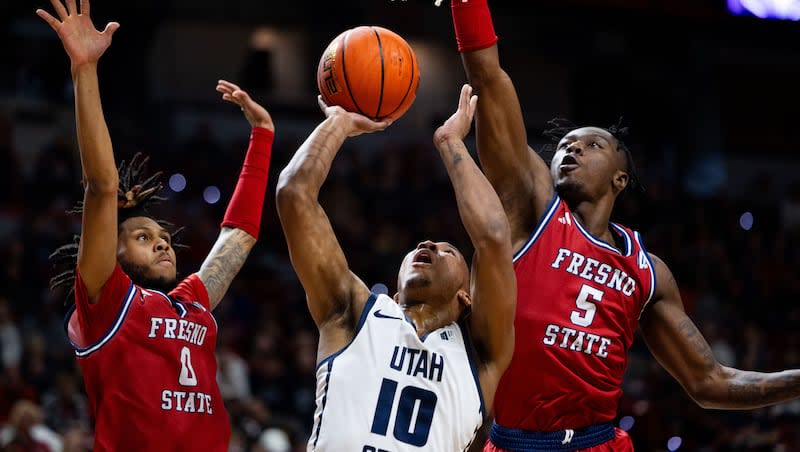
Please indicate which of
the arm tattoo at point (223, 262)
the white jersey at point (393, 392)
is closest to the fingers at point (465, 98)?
the white jersey at point (393, 392)

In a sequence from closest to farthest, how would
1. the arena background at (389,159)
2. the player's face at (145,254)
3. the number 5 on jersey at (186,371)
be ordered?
1. the number 5 on jersey at (186,371)
2. the player's face at (145,254)
3. the arena background at (389,159)

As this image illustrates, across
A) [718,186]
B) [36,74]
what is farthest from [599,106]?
[36,74]

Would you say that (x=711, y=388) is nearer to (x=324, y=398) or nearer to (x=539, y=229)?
(x=539, y=229)

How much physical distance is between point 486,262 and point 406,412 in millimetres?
574

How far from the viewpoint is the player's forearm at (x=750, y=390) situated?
15.1 feet

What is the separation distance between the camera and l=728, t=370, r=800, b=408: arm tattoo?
4602mm

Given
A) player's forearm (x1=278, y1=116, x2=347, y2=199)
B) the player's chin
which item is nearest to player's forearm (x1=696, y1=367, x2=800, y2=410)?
the player's chin

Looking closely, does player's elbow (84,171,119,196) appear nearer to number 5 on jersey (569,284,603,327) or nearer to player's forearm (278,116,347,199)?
player's forearm (278,116,347,199)

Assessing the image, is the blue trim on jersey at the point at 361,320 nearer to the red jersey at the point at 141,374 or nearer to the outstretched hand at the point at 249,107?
the red jersey at the point at 141,374

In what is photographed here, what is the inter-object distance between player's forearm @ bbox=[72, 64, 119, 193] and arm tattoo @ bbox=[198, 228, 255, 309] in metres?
1.00

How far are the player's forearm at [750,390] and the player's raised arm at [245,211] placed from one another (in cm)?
213

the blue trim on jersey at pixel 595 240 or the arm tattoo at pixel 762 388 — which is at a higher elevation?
the blue trim on jersey at pixel 595 240

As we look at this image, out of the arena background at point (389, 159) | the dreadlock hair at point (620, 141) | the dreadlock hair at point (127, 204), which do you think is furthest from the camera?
the arena background at point (389, 159)

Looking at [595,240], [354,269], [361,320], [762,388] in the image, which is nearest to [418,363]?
[361,320]
